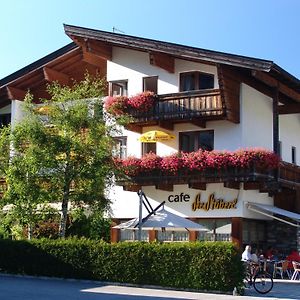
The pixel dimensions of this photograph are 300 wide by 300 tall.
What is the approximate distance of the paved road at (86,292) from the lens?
55.1 feet

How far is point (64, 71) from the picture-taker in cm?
3164

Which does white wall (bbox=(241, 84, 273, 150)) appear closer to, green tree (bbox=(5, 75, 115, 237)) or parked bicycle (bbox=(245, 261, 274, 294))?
green tree (bbox=(5, 75, 115, 237))

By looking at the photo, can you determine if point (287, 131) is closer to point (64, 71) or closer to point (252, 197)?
point (252, 197)

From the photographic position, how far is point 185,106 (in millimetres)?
26734

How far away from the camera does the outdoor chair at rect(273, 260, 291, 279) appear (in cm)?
2548

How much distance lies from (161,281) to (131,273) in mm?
1054

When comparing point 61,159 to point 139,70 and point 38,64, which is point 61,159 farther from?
point 38,64

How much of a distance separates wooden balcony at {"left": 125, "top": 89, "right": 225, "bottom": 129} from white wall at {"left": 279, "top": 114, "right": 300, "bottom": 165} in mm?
5238

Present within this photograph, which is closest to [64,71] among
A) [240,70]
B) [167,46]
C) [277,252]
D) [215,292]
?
[167,46]

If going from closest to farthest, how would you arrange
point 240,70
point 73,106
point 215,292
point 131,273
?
point 215,292 → point 131,273 → point 73,106 → point 240,70

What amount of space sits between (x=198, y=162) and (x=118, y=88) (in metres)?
5.93

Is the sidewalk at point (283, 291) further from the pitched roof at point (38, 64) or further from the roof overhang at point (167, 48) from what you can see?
the pitched roof at point (38, 64)

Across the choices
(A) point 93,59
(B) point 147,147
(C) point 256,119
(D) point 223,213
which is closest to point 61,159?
(B) point 147,147

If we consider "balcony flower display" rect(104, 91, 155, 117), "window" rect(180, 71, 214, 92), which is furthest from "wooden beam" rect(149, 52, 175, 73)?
"balcony flower display" rect(104, 91, 155, 117)
